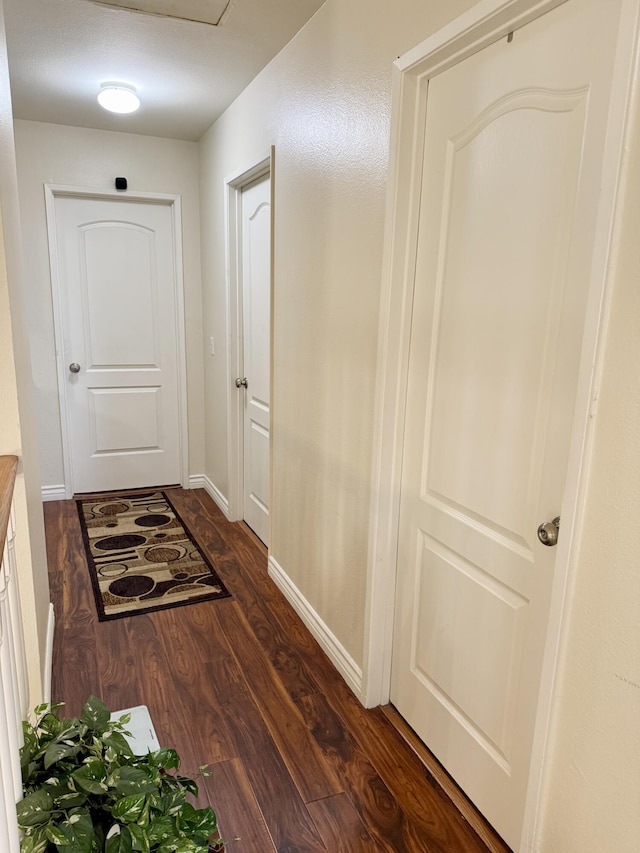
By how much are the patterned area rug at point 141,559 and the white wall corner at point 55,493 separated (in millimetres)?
152

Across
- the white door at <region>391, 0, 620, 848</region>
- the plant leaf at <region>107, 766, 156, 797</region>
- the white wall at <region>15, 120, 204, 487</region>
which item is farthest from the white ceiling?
the plant leaf at <region>107, 766, 156, 797</region>

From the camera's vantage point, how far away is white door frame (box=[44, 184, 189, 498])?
376 centimetres

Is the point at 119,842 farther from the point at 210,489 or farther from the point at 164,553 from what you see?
the point at 210,489

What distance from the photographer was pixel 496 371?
1442 mm

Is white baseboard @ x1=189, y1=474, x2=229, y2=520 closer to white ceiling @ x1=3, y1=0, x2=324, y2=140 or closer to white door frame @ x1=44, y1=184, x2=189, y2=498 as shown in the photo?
white door frame @ x1=44, y1=184, x2=189, y2=498

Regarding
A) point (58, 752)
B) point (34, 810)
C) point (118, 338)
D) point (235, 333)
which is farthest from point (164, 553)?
point (34, 810)

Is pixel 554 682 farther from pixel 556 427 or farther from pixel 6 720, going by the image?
pixel 6 720

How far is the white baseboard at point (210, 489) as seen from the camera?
3.87m

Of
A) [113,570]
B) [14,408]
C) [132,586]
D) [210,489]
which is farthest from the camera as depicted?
[210,489]

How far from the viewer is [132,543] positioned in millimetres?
3391

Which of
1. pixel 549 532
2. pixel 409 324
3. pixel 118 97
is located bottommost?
pixel 549 532

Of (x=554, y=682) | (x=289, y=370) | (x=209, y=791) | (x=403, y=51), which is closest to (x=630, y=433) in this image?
(x=554, y=682)

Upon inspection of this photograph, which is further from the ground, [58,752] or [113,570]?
[58,752]

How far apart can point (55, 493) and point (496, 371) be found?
3599 millimetres
